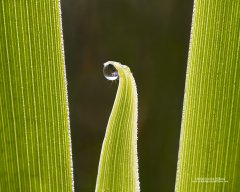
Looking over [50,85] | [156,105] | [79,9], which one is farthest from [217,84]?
[156,105]

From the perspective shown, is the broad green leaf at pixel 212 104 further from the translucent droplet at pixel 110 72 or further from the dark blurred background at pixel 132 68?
the dark blurred background at pixel 132 68

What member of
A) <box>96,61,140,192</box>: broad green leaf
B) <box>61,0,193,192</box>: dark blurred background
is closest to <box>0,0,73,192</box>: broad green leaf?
<box>96,61,140,192</box>: broad green leaf

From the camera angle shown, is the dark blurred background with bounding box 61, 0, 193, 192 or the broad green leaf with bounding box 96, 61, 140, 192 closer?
the broad green leaf with bounding box 96, 61, 140, 192

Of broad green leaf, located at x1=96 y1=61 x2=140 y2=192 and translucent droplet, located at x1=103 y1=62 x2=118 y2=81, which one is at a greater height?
translucent droplet, located at x1=103 y1=62 x2=118 y2=81

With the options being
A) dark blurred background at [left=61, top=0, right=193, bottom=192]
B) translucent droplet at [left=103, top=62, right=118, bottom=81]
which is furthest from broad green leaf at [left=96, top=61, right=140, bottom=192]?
dark blurred background at [left=61, top=0, right=193, bottom=192]

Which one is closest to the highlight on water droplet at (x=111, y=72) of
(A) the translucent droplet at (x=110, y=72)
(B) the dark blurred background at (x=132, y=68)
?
(A) the translucent droplet at (x=110, y=72)

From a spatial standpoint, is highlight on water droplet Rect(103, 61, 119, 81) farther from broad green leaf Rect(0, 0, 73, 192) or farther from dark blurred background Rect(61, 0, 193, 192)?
dark blurred background Rect(61, 0, 193, 192)
